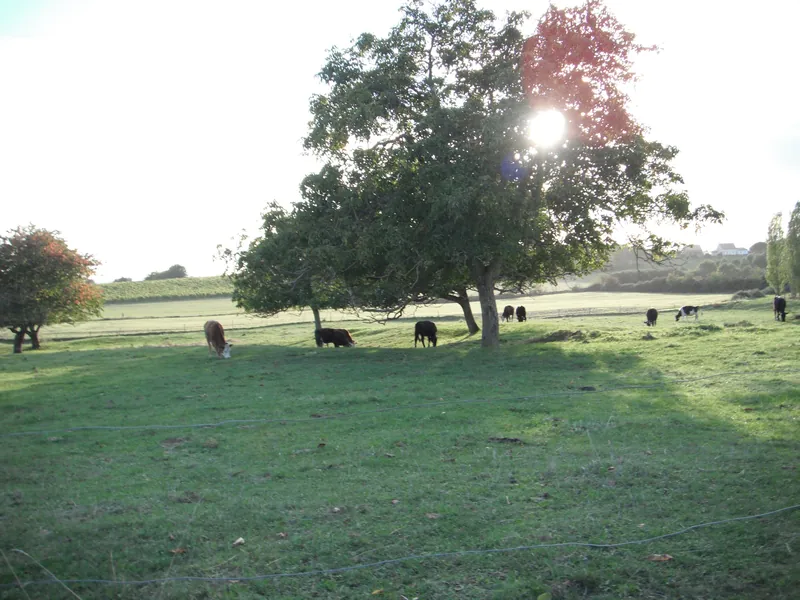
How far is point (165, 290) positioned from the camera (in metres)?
93.6

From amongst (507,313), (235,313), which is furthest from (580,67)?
(235,313)

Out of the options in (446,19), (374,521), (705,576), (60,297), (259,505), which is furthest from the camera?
(60,297)

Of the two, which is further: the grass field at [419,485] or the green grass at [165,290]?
the green grass at [165,290]

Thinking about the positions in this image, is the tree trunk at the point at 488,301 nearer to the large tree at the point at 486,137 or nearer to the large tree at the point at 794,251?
the large tree at the point at 486,137

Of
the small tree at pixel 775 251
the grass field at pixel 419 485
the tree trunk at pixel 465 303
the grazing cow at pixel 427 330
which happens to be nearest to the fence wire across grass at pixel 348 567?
the grass field at pixel 419 485

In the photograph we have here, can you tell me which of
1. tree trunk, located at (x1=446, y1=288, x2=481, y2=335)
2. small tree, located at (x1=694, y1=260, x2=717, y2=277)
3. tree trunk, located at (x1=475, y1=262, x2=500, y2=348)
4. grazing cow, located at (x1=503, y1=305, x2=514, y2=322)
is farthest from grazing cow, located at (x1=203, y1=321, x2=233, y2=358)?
small tree, located at (x1=694, y1=260, x2=717, y2=277)

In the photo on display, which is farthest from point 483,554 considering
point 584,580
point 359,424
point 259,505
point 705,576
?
point 359,424

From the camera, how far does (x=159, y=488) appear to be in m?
8.01

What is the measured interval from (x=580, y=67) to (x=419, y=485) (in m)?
16.8

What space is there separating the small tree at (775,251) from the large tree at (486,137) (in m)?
33.8

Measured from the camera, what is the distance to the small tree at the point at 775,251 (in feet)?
165

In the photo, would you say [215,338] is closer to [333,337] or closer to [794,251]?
[333,337]

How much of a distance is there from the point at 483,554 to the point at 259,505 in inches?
107

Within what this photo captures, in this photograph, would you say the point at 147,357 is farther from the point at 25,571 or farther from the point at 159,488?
the point at 25,571
